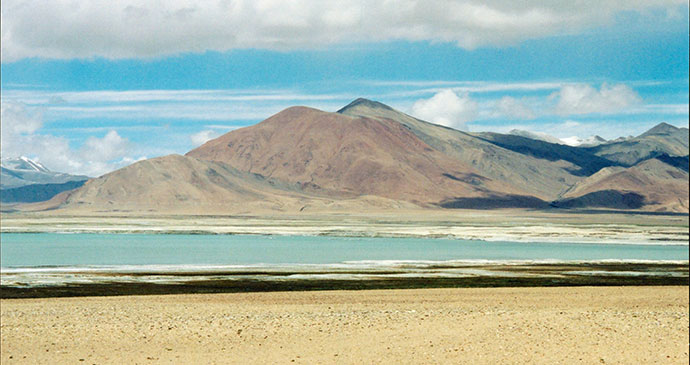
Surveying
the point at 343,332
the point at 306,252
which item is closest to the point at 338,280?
the point at 343,332

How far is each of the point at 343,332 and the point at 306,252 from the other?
146ft

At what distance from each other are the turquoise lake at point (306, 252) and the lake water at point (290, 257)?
0.24 feet

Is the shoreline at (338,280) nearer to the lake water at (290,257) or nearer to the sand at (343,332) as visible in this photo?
the lake water at (290,257)

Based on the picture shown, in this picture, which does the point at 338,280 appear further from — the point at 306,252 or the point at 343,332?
the point at 306,252

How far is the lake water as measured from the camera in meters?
43.4

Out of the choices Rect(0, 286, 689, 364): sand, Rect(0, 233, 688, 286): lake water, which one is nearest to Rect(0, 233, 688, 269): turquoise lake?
Rect(0, 233, 688, 286): lake water

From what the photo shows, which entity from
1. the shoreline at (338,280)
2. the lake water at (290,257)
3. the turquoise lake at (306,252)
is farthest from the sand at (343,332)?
the turquoise lake at (306,252)

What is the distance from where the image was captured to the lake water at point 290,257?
142 feet

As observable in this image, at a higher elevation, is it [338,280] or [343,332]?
[343,332]

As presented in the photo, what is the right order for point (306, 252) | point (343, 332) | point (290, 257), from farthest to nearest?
point (306, 252) → point (290, 257) → point (343, 332)

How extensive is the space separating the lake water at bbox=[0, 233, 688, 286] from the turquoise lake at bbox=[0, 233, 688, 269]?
0.07 metres

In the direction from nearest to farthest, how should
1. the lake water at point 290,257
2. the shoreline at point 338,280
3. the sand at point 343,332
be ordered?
the sand at point 343,332, the shoreline at point 338,280, the lake water at point 290,257

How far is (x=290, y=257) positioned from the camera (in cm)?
5931

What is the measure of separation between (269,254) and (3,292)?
3135cm
